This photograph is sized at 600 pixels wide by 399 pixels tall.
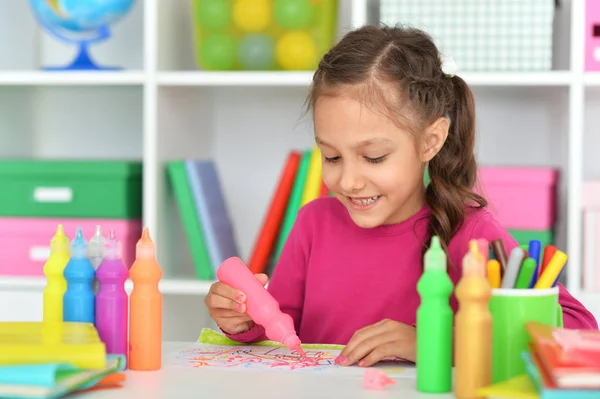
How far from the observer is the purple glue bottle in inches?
38.9

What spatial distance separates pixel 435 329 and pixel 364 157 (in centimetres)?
45

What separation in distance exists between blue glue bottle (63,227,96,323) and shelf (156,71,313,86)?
3.64 ft

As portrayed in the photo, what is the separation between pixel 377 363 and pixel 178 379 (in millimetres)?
242

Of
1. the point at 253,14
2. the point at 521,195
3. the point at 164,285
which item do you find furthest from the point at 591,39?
the point at 164,285

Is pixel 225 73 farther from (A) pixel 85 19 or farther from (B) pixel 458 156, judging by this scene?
(B) pixel 458 156

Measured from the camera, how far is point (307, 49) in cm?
209

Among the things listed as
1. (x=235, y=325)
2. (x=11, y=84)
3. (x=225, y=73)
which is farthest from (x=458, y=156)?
(x=11, y=84)

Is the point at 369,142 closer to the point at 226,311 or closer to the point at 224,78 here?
the point at 226,311

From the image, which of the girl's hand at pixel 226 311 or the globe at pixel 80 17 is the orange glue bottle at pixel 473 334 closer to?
the girl's hand at pixel 226 311

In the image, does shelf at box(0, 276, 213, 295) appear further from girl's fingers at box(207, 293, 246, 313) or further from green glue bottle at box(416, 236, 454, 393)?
green glue bottle at box(416, 236, 454, 393)

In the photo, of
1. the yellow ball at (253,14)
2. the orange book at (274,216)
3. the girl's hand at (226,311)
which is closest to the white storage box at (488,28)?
the yellow ball at (253,14)

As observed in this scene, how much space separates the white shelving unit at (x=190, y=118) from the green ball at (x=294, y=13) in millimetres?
101

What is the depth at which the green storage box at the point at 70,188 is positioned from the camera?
2.16 metres

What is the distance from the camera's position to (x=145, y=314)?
0.98 metres
